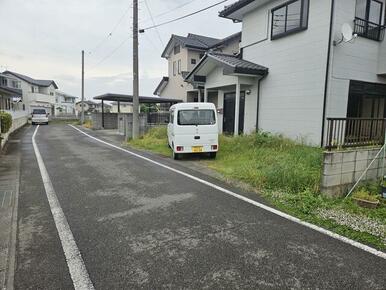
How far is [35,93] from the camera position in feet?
146

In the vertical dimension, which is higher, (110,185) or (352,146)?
(352,146)

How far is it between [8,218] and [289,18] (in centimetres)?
1123

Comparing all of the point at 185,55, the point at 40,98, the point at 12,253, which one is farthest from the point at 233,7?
the point at 40,98

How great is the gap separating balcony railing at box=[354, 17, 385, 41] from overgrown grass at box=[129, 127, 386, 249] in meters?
4.57

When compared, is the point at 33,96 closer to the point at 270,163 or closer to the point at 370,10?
the point at 270,163

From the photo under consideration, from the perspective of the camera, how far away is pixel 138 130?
15.4 meters

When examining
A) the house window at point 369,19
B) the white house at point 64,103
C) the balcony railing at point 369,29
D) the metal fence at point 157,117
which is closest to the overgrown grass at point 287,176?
the balcony railing at point 369,29

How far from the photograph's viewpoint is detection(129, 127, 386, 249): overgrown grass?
4406 mm

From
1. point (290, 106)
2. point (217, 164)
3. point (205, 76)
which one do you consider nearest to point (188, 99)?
point (205, 76)

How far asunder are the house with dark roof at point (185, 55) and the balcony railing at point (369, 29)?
1224 cm

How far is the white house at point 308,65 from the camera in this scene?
30.7 ft

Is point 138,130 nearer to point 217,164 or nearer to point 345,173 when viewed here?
point 217,164

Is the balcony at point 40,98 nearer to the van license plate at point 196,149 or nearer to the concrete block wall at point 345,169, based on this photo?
the van license plate at point 196,149

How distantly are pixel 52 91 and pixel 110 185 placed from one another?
176 ft
